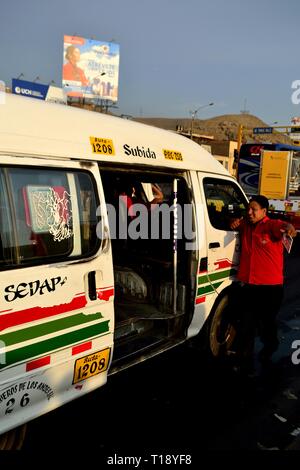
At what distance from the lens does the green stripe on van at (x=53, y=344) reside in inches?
107

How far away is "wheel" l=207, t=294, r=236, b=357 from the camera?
16.0 feet

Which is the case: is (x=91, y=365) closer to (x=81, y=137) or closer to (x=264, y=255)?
(x=81, y=137)

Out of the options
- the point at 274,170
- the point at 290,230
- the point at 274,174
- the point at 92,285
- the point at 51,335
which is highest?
the point at 274,170

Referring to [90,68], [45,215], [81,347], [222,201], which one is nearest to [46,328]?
[81,347]

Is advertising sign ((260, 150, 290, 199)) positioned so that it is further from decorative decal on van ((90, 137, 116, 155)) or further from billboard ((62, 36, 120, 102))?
billboard ((62, 36, 120, 102))

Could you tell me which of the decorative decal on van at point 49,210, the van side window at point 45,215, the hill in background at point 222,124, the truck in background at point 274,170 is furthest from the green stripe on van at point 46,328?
the hill in background at point 222,124

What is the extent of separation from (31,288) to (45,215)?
1.77 ft

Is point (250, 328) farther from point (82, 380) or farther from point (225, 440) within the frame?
point (82, 380)

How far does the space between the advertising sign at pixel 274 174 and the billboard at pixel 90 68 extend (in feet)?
95.6

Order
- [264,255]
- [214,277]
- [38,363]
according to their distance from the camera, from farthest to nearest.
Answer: [214,277], [264,255], [38,363]

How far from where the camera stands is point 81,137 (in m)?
3.22

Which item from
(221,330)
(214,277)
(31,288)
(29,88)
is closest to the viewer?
(31,288)

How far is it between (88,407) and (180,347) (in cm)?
168
